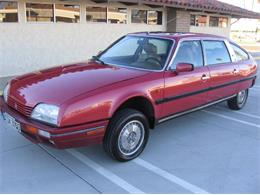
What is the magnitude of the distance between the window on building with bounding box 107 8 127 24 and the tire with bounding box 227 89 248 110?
6.01 meters

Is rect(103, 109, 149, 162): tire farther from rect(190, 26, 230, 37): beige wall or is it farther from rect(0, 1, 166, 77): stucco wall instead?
rect(190, 26, 230, 37): beige wall

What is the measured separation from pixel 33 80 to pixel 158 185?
6.59ft

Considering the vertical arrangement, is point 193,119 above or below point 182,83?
below

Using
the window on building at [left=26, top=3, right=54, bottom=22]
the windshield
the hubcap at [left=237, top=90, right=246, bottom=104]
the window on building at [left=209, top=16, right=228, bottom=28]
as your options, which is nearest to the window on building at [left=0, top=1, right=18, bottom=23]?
the window on building at [left=26, top=3, right=54, bottom=22]

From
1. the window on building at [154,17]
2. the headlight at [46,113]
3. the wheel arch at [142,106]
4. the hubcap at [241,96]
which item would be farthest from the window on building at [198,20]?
the headlight at [46,113]

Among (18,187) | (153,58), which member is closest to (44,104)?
(18,187)

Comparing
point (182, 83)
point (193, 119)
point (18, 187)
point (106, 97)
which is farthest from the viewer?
point (193, 119)

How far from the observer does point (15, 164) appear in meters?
3.86

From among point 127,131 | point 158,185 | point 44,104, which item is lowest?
point 158,185

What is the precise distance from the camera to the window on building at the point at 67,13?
9.58 m

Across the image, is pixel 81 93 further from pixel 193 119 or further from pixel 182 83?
pixel 193 119

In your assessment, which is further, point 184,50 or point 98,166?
point 184,50

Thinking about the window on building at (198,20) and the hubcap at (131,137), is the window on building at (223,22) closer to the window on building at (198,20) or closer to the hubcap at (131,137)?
the window on building at (198,20)

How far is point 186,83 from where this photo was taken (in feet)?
15.3
